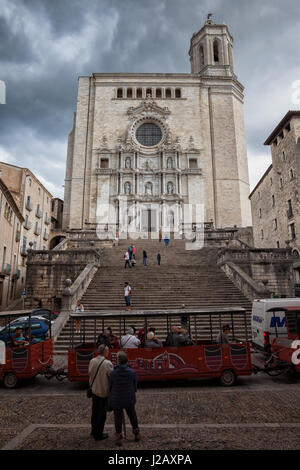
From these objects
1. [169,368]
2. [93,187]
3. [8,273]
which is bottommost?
[169,368]

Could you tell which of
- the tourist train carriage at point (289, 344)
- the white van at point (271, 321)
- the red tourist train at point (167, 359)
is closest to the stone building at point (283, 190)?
the white van at point (271, 321)

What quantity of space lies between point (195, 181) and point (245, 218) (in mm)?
7914

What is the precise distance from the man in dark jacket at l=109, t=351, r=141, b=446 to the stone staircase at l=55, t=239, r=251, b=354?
5.92 metres

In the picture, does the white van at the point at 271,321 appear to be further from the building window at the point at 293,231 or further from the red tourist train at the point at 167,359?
the building window at the point at 293,231

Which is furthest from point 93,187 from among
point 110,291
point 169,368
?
point 169,368

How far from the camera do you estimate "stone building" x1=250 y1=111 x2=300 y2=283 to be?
86.9 feet

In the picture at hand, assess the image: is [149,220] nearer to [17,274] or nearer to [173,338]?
[17,274]

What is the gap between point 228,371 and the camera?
7688mm

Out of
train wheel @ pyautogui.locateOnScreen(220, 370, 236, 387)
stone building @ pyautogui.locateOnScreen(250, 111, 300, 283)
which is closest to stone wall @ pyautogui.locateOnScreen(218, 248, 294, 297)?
stone building @ pyautogui.locateOnScreen(250, 111, 300, 283)

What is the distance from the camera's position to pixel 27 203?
3122 centimetres

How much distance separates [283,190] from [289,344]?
940 inches
